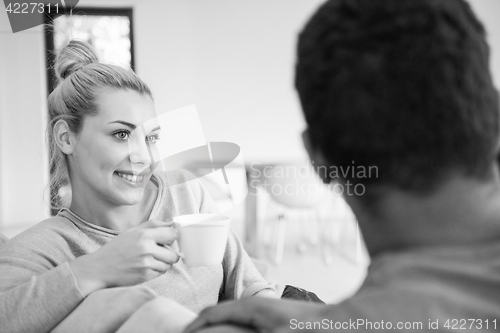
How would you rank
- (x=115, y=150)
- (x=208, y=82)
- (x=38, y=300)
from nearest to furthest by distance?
(x=38, y=300) → (x=115, y=150) → (x=208, y=82)

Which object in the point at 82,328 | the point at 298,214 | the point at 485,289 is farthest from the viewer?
the point at 298,214

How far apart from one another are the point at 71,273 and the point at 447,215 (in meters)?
0.58

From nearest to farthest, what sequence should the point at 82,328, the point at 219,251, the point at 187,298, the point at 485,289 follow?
the point at 485,289 → the point at 82,328 → the point at 219,251 → the point at 187,298

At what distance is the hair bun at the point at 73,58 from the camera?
1.19 metres

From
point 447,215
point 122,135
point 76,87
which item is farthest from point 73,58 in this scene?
point 447,215

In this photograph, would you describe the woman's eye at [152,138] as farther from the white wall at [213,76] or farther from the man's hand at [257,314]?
the white wall at [213,76]

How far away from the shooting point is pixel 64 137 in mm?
1165

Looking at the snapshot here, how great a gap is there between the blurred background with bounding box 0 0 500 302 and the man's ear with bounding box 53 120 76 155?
316 centimetres

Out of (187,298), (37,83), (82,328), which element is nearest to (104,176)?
(187,298)

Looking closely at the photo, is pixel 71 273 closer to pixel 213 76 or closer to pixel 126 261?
pixel 126 261

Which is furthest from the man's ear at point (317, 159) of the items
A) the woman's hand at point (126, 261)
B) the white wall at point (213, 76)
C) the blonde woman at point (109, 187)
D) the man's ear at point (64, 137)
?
the white wall at point (213, 76)

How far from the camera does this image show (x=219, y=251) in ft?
2.79

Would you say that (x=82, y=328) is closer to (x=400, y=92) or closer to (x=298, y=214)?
(x=400, y=92)

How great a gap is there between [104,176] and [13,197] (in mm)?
4185
